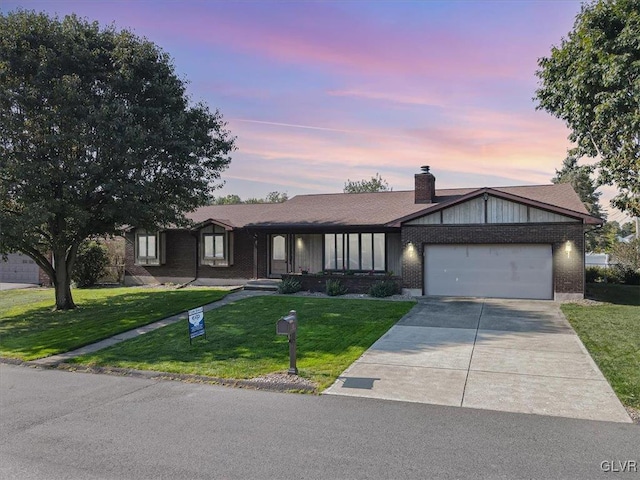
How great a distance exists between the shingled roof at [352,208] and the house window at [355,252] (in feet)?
2.73

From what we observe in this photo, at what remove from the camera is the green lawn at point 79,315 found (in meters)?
11.1

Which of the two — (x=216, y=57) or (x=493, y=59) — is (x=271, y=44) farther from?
(x=493, y=59)

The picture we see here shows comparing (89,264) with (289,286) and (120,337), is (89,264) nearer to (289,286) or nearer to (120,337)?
(289,286)

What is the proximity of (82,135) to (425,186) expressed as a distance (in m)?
13.8

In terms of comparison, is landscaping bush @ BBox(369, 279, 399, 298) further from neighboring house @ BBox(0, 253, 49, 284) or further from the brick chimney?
neighboring house @ BBox(0, 253, 49, 284)

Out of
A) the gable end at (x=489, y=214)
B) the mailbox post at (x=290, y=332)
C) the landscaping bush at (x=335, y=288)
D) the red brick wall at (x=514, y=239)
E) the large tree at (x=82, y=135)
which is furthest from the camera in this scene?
the landscaping bush at (x=335, y=288)

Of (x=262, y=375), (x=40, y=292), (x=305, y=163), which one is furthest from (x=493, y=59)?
(x=40, y=292)

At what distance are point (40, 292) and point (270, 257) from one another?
11.0 meters

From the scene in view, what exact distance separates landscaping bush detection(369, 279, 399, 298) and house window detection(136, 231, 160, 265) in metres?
11.6

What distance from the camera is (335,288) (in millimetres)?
17875

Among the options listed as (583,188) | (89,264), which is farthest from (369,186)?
(89,264)

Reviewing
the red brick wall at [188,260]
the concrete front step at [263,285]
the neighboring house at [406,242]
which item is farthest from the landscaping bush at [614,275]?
the red brick wall at [188,260]

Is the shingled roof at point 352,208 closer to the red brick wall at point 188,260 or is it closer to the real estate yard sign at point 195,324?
the red brick wall at point 188,260

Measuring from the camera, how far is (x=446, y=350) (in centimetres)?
927
